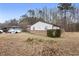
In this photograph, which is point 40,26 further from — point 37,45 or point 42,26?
point 37,45

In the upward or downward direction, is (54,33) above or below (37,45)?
above

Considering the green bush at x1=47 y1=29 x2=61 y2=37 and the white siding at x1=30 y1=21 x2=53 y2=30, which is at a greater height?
the white siding at x1=30 y1=21 x2=53 y2=30

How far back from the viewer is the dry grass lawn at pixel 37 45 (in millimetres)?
9766

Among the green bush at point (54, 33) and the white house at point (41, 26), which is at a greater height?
the white house at point (41, 26)

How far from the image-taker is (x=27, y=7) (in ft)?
32.0

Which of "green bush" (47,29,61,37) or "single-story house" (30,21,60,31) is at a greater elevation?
"single-story house" (30,21,60,31)

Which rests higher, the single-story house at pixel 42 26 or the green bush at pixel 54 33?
the single-story house at pixel 42 26

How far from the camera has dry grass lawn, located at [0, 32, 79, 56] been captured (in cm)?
977

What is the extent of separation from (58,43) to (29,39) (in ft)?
0.91

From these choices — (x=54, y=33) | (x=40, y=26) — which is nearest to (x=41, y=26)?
(x=40, y=26)

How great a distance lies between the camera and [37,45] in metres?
9.77

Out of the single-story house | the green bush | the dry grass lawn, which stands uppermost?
the single-story house

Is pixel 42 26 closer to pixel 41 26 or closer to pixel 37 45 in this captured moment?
pixel 41 26

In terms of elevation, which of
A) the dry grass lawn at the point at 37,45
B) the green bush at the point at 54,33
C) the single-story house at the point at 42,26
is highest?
the single-story house at the point at 42,26
